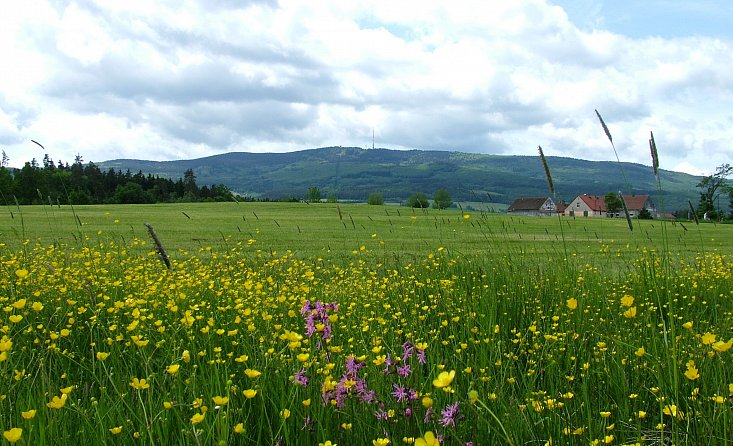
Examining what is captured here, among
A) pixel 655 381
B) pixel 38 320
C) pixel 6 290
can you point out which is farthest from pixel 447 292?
pixel 6 290

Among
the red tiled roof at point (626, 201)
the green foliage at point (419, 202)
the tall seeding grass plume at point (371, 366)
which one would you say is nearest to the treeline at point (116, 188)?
the green foliage at point (419, 202)

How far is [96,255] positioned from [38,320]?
11.6 feet

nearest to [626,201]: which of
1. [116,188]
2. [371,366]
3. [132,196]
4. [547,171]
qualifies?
[547,171]

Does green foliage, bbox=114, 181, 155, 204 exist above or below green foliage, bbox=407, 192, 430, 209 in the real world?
above

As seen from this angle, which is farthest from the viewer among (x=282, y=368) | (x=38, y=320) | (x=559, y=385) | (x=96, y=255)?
(x=96, y=255)

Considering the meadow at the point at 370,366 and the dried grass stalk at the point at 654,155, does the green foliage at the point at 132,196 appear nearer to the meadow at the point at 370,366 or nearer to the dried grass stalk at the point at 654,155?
the meadow at the point at 370,366

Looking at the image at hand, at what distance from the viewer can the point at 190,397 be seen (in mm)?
3105

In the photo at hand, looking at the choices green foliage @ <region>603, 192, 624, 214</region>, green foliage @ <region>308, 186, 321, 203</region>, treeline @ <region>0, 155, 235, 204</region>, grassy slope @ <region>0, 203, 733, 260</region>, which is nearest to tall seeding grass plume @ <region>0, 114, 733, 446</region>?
green foliage @ <region>603, 192, 624, 214</region>

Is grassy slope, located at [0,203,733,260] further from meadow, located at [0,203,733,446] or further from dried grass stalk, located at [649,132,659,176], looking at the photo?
dried grass stalk, located at [649,132,659,176]

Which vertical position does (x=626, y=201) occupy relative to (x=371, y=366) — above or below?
above

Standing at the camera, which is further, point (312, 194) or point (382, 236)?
point (312, 194)

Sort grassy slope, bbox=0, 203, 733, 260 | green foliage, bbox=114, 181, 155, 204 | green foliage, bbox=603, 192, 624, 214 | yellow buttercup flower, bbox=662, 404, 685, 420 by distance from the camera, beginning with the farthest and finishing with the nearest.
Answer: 1. green foliage, bbox=114, 181, 155, 204
2. grassy slope, bbox=0, 203, 733, 260
3. green foliage, bbox=603, 192, 624, 214
4. yellow buttercup flower, bbox=662, 404, 685, 420

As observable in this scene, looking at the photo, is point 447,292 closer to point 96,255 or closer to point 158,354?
point 158,354

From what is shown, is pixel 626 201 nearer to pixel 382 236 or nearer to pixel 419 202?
pixel 382 236
